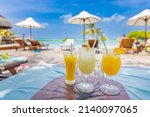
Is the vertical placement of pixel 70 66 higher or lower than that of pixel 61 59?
higher

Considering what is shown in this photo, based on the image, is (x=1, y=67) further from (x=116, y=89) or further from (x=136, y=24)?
(x=136, y=24)

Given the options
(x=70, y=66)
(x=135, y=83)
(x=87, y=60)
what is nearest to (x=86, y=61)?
(x=87, y=60)

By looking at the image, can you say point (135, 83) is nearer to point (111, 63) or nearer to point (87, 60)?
point (111, 63)

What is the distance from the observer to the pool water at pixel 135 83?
3.45 feet

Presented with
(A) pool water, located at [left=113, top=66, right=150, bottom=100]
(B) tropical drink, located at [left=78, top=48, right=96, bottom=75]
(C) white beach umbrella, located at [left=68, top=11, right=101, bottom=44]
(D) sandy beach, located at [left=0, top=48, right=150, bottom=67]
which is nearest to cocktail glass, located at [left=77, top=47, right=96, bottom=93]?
(B) tropical drink, located at [left=78, top=48, right=96, bottom=75]

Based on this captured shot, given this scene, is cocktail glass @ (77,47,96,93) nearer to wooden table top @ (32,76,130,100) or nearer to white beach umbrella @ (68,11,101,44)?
wooden table top @ (32,76,130,100)

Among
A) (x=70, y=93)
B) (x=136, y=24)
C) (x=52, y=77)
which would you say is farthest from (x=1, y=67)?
(x=136, y=24)

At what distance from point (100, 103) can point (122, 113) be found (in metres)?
0.13

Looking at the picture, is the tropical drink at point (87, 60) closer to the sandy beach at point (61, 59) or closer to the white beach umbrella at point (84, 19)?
the sandy beach at point (61, 59)

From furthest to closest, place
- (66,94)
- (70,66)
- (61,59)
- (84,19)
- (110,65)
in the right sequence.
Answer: (84,19)
(61,59)
(70,66)
(110,65)
(66,94)

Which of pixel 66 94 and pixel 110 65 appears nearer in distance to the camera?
pixel 66 94

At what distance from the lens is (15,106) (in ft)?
3.02

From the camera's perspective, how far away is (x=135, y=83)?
1270 mm

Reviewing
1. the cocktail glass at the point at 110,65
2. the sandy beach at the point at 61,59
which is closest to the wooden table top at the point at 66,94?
the cocktail glass at the point at 110,65
